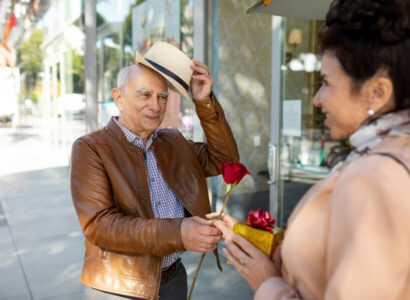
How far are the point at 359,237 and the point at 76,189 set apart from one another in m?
1.31

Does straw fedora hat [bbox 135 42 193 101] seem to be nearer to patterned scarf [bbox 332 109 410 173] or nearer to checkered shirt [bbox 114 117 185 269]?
checkered shirt [bbox 114 117 185 269]

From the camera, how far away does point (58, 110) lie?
43.7 feet

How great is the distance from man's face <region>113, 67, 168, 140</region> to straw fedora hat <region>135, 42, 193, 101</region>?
6cm

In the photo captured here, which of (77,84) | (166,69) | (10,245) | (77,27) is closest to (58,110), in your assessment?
(77,84)

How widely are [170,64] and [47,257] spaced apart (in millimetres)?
3873

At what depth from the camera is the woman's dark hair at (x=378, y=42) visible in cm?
99

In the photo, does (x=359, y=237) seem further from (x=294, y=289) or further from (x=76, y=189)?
(x=76, y=189)

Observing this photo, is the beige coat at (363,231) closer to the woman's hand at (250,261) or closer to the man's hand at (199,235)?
the woman's hand at (250,261)

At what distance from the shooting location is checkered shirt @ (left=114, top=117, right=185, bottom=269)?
6.58 feet

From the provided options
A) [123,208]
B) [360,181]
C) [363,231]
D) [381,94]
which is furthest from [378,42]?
[123,208]

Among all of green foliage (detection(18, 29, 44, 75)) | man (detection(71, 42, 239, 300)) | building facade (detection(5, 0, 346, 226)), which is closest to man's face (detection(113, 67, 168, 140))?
man (detection(71, 42, 239, 300))

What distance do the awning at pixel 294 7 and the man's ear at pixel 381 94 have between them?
1.41 m

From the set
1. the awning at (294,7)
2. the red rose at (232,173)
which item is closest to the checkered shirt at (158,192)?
the red rose at (232,173)

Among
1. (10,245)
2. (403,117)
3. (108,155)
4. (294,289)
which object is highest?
(403,117)
